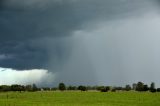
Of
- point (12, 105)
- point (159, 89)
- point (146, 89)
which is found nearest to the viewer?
point (12, 105)

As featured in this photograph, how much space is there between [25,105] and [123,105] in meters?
23.2

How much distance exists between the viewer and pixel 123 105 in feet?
258

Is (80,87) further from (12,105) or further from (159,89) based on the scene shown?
(12,105)

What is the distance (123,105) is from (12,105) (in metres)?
26.1

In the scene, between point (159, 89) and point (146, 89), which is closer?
point (159, 89)

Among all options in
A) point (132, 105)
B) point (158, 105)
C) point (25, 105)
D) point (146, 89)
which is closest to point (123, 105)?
point (132, 105)

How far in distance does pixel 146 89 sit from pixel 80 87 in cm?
3743

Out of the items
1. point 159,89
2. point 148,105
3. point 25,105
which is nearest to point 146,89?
point 159,89

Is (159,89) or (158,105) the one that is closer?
(158,105)

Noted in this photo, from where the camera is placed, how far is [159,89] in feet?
549

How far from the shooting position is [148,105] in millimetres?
78688

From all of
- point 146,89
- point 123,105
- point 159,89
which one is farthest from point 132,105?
point 146,89

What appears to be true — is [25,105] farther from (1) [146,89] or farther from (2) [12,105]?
(1) [146,89]

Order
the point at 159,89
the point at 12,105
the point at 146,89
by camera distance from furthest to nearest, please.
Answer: the point at 146,89 < the point at 159,89 < the point at 12,105
